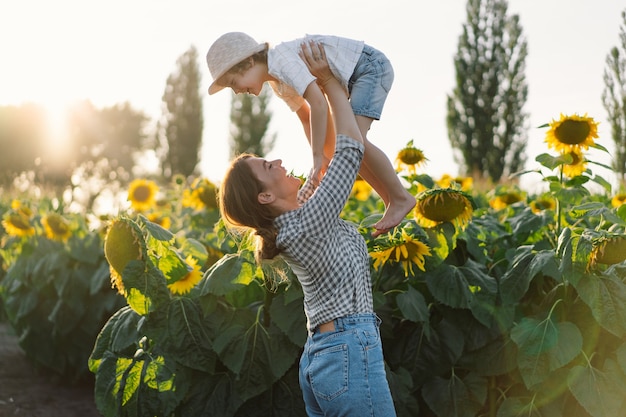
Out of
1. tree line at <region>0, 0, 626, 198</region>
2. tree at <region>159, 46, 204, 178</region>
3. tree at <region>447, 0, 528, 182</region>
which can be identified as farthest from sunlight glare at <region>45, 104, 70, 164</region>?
tree at <region>447, 0, 528, 182</region>

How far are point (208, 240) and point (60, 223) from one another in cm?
178

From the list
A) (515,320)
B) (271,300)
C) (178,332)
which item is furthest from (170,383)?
(515,320)

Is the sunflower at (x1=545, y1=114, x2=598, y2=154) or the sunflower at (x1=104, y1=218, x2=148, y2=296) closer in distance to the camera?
the sunflower at (x1=104, y1=218, x2=148, y2=296)

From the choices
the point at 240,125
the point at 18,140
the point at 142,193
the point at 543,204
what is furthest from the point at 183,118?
the point at 543,204

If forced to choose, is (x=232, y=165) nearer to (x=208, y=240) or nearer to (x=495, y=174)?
(x=208, y=240)

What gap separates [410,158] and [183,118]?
27.7m

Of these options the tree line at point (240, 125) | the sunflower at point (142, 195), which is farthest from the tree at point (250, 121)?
the sunflower at point (142, 195)

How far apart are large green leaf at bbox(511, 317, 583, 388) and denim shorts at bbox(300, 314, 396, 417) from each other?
0.91 m

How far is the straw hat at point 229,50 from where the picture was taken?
9.00 ft

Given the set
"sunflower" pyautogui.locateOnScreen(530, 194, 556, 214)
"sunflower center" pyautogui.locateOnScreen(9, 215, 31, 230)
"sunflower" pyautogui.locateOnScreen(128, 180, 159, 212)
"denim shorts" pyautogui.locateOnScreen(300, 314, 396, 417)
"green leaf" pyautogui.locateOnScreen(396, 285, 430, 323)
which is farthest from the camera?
"sunflower" pyautogui.locateOnScreen(128, 180, 159, 212)

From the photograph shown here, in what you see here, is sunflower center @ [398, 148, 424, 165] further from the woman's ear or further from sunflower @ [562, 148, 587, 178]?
the woman's ear

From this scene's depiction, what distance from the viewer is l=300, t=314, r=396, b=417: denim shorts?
216 cm

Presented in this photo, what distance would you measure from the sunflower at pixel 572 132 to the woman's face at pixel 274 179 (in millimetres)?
1545

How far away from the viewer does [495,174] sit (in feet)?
72.4
